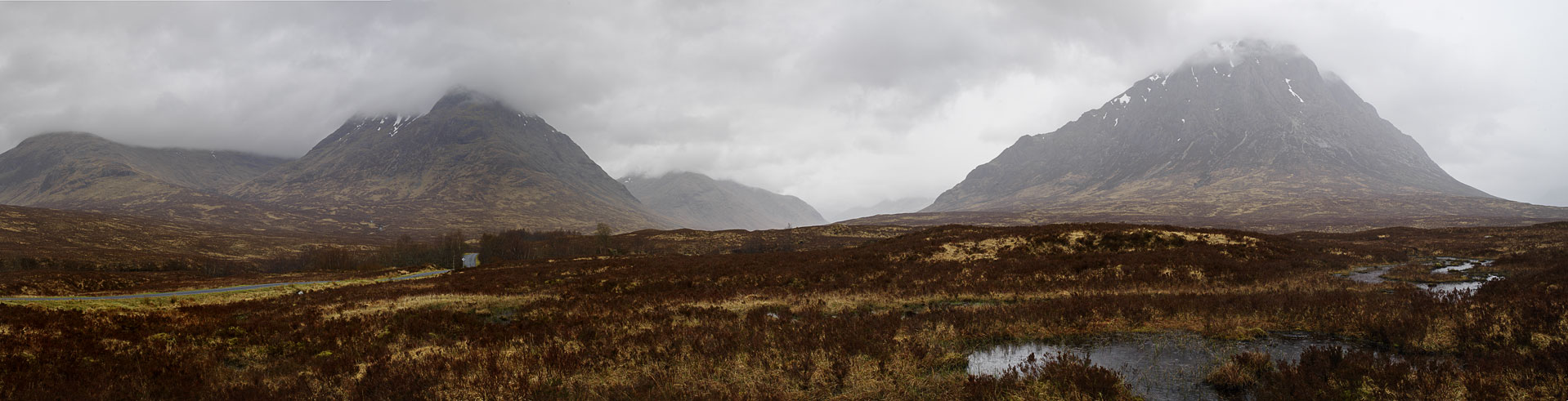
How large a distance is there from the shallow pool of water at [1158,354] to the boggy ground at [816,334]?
21.9 inches

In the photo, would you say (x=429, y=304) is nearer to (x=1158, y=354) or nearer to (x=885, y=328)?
(x=885, y=328)

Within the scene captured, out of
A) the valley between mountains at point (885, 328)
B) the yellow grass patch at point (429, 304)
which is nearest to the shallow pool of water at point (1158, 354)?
the valley between mountains at point (885, 328)

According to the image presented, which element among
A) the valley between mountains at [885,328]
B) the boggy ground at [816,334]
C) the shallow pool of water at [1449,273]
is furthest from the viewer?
the shallow pool of water at [1449,273]

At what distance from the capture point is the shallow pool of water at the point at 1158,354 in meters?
10.1

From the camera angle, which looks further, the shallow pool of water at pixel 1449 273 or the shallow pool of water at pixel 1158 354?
the shallow pool of water at pixel 1449 273

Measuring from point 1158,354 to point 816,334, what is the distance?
747 centimetres

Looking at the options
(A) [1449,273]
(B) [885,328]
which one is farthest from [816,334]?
(A) [1449,273]

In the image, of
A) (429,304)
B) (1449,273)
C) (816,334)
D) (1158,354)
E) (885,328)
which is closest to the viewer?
(1158,354)

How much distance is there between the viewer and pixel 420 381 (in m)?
11.4

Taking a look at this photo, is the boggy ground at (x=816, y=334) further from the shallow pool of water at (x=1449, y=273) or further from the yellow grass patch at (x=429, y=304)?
the shallow pool of water at (x=1449, y=273)

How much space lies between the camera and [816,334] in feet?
48.5

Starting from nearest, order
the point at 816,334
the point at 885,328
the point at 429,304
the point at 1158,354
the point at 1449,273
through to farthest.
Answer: the point at 1158,354
the point at 816,334
the point at 885,328
the point at 1449,273
the point at 429,304

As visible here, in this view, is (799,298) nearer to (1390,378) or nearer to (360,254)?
(1390,378)

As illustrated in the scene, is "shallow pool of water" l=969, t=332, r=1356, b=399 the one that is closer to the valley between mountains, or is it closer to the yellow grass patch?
the valley between mountains
